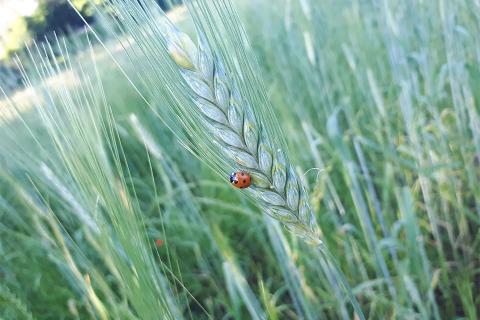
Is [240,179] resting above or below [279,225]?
Result: above

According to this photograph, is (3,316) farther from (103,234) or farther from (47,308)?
(103,234)

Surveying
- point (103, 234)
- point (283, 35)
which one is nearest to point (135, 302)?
point (103, 234)

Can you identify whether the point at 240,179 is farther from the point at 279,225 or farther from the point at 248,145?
the point at 279,225

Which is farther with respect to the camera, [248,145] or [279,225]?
[279,225]

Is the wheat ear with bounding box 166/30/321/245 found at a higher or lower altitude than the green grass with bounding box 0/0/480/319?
higher

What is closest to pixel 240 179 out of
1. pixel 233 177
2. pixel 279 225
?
pixel 233 177

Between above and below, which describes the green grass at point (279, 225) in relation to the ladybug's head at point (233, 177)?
below
